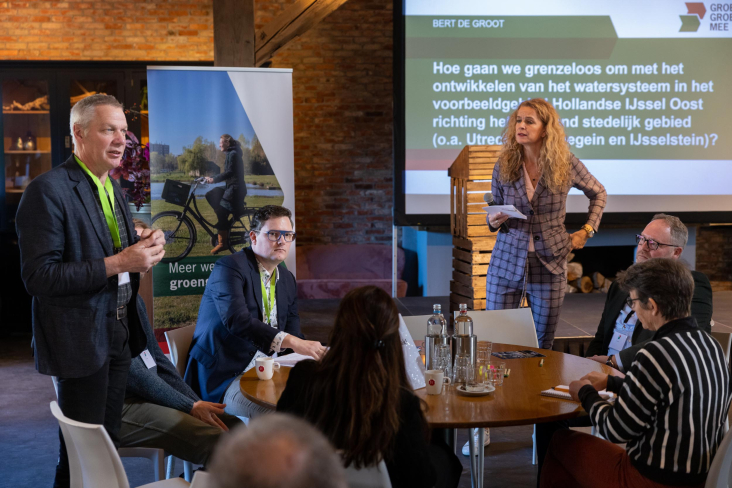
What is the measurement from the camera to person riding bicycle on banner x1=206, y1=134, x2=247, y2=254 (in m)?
4.43

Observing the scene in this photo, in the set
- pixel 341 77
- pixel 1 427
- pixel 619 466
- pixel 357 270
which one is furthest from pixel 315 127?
pixel 619 466

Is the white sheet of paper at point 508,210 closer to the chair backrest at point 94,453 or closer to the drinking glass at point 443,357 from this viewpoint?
the drinking glass at point 443,357

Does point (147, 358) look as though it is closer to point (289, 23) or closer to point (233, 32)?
point (233, 32)

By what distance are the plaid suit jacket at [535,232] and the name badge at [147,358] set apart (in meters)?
1.69

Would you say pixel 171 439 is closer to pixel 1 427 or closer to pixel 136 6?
pixel 1 427

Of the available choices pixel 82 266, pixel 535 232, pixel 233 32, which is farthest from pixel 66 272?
pixel 233 32

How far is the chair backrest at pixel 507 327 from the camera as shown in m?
3.07

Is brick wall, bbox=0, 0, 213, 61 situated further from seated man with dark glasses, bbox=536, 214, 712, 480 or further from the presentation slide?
seated man with dark glasses, bbox=536, 214, 712, 480

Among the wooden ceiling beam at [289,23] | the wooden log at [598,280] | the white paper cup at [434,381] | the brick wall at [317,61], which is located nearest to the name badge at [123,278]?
the white paper cup at [434,381]

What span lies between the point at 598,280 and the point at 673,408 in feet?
18.1

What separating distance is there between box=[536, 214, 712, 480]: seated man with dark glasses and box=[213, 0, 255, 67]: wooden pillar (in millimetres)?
2969

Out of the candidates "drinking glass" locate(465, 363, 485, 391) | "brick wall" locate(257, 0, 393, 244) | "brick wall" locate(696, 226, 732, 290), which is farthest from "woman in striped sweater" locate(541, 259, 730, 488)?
"brick wall" locate(696, 226, 732, 290)

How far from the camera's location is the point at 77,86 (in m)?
6.69

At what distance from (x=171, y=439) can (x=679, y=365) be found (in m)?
1.60
